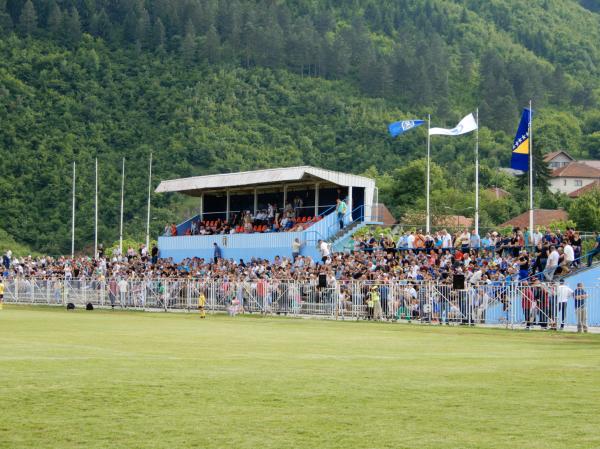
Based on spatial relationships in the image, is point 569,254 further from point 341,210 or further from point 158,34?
point 158,34

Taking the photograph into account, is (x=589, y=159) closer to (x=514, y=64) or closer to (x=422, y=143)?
(x=514, y=64)

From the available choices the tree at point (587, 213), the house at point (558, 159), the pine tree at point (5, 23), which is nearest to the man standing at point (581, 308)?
the tree at point (587, 213)

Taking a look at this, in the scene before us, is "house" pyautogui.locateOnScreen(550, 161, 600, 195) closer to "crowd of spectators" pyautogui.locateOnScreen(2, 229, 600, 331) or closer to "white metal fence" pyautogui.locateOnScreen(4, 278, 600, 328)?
"crowd of spectators" pyautogui.locateOnScreen(2, 229, 600, 331)

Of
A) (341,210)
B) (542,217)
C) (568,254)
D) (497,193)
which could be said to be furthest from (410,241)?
(497,193)

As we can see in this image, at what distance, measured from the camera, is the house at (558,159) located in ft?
578

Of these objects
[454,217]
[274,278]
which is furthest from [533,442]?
[454,217]

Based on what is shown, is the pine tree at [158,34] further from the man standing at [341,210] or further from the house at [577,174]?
the man standing at [341,210]

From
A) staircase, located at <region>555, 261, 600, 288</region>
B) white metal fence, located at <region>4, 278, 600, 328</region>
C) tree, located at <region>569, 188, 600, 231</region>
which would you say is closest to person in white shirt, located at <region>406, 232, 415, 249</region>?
white metal fence, located at <region>4, 278, 600, 328</region>

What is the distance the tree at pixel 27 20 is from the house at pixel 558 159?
84647 mm

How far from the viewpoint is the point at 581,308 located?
2998 cm

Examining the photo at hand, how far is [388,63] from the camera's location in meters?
172

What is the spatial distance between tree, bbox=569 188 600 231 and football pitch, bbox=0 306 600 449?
340 ft

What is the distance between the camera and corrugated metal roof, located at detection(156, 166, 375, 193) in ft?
182

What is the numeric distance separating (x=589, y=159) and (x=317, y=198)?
146 meters
